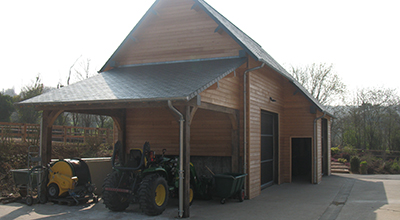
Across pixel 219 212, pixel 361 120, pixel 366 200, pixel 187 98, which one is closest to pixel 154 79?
pixel 187 98

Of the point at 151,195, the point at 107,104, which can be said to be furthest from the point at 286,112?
the point at 151,195

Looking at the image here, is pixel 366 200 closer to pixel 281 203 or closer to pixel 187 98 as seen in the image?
pixel 281 203

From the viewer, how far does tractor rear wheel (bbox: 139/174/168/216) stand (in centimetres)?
722

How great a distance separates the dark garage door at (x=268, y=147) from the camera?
12297mm

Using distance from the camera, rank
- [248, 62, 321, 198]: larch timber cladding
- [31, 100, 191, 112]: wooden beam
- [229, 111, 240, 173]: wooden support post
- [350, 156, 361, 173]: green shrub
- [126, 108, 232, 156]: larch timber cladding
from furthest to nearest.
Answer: [350, 156, 361, 173]: green shrub
[248, 62, 321, 198]: larch timber cladding
[126, 108, 232, 156]: larch timber cladding
[229, 111, 240, 173]: wooden support post
[31, 100, 191, 112]: wooden beam

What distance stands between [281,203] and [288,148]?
482 centimetres

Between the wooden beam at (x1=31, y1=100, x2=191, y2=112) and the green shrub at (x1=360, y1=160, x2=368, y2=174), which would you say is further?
the green shrub at (x1=360, y1=160, x2=368, y2=174)

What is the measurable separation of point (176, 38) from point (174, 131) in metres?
3.13

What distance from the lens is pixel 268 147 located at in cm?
1289

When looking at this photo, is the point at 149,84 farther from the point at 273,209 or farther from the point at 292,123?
the point at 292,123

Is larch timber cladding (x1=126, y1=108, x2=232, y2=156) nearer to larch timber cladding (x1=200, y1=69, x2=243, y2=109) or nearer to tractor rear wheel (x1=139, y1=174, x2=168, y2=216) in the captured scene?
larch timber cladding (x1=200, y1=69, x2=243, y2=109)

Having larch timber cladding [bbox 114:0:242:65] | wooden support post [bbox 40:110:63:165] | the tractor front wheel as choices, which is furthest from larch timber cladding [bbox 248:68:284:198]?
wooden support post [bbox 40:110:63:165]

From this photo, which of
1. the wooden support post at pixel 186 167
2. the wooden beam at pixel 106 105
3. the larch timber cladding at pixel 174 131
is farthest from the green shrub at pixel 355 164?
the wooden beam at pixel 106 105

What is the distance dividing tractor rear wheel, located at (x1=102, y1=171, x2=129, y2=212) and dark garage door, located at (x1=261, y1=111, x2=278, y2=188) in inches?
230
